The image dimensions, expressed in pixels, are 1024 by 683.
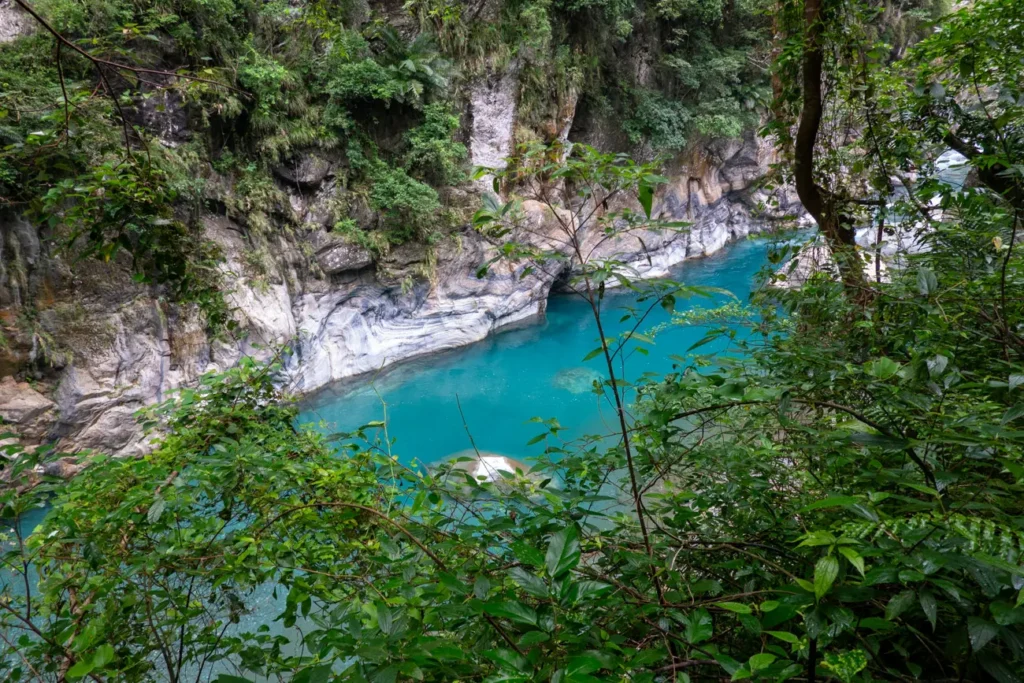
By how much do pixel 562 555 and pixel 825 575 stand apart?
12.9 inches

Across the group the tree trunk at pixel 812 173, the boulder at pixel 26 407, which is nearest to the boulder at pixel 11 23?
the boulder at pixel 26 407

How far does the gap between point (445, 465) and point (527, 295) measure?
10.3 meters

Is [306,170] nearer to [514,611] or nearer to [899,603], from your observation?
[514,611]

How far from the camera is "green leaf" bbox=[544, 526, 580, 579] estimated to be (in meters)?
0.76

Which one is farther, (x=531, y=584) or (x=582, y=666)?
(x=531, y=584)

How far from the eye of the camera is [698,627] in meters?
0.83

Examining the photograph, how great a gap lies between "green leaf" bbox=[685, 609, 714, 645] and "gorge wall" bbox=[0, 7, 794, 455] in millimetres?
2658

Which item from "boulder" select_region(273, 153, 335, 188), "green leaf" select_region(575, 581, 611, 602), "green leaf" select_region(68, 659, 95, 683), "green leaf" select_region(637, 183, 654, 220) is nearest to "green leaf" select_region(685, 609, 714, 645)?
"green leaf" select_region(575, 581, 611, 602)

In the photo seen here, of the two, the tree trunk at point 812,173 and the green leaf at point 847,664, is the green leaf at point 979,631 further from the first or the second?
the tree trunk at point 812,173

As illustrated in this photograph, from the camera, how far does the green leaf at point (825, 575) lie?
0.65 metres

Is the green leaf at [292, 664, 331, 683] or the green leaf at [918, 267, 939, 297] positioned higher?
the green leaf at [918, 267, 939, 297]

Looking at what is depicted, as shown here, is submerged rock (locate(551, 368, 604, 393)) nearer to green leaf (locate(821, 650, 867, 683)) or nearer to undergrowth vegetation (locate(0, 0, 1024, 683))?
undergrowth vegetation (locate(0, 0, 1024, 683))

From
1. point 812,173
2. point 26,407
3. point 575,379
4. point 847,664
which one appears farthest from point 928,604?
point 575,379

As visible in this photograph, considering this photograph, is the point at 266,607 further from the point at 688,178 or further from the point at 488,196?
the point at 688,178
